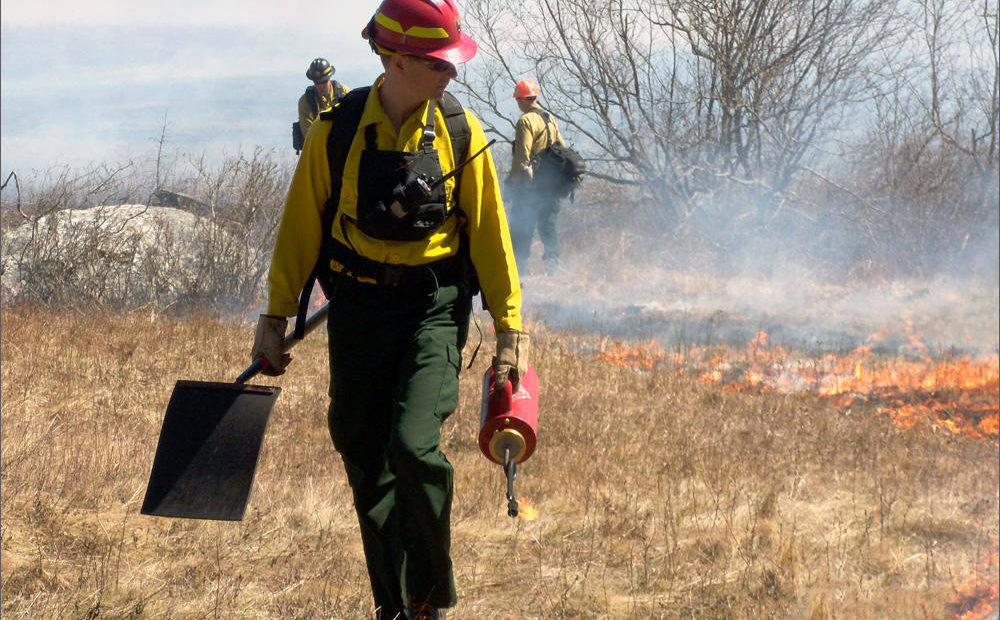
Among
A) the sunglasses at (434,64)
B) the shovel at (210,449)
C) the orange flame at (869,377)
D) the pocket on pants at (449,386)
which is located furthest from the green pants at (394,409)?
the orange flame at (869,377)

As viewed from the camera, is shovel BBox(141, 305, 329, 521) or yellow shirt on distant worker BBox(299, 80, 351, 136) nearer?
shovel BBox(141, 305, 329, 521)

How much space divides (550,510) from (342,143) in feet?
7.51

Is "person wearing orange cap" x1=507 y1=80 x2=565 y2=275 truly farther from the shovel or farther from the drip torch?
the shovel

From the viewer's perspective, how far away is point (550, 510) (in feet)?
15.6

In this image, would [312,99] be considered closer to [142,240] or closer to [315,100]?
[315,100]

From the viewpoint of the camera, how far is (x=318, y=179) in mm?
3139

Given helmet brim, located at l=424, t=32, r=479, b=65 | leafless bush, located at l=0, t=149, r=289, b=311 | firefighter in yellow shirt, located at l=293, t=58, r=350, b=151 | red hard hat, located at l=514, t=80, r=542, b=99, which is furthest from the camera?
red hard hat, located at l=514, t=80, r=542, b=99

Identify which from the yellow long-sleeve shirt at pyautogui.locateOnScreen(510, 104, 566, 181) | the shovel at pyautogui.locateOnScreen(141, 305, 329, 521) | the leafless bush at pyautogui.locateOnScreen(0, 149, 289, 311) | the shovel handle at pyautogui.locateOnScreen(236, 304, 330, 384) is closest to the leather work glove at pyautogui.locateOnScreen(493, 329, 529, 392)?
the shovel handle at pyautogui.locateOnScreen(236, 304, 330, 384)

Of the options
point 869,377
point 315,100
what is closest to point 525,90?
point 315,100

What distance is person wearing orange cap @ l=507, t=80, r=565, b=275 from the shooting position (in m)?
10.0

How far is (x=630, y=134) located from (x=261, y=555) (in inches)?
427

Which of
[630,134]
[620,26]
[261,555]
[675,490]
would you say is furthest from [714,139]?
[261,555]

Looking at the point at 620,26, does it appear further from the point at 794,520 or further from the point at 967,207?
the point at 794,520

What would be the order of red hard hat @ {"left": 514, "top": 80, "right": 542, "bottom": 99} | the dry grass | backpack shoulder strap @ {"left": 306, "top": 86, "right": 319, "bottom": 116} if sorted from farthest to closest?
red hard hat @ {"left": 514, "top": 80, "right": 542, "bottom": 99} → backpack shoulder strap @ {"left": 306, "top": 86, "right": 319, "bottom": 116} → the dry grass
